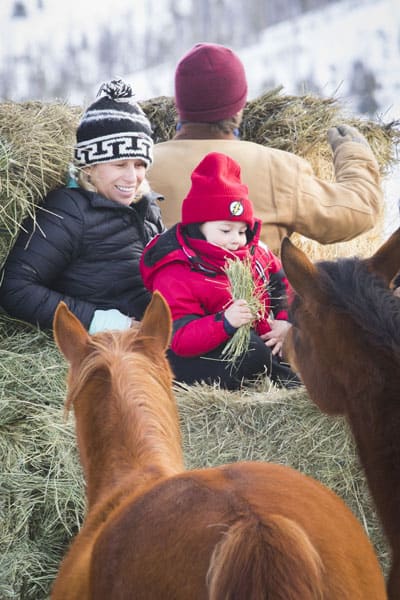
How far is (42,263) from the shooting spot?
439cm

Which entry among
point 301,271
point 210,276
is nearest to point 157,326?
point 301,271

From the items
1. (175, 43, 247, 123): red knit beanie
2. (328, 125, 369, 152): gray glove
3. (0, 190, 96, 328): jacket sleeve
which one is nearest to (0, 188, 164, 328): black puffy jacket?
(0, 190, 96, 328): jacket sleeve

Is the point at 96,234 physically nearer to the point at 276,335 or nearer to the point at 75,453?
the point at 276,335

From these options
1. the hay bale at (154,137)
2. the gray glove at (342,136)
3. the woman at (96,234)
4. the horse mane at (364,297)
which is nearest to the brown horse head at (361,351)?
the horse mane at (364,297)

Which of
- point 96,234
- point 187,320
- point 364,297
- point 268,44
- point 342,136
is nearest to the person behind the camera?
point 364,297

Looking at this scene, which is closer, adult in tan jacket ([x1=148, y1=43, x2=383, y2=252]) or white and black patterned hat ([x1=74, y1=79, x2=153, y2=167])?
white and black patterned hat ([x1=74, y1=79, x2=153, y2=167])

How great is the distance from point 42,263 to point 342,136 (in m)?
2.12

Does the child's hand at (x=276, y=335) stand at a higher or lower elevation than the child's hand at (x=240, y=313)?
lower

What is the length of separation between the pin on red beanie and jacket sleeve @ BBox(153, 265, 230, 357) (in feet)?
0.90

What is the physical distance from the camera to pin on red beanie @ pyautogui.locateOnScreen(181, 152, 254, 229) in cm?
422

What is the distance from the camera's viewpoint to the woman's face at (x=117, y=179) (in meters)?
4.61

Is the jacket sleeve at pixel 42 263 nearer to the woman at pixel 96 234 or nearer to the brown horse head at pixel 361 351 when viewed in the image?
the woman at pixel 96 234

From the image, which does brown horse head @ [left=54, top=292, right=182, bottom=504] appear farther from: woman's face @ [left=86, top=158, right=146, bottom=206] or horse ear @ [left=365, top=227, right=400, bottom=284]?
woman's face @ [left=86, top=158, right=146, bottom=206]

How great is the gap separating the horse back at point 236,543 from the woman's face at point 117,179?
2585mm
